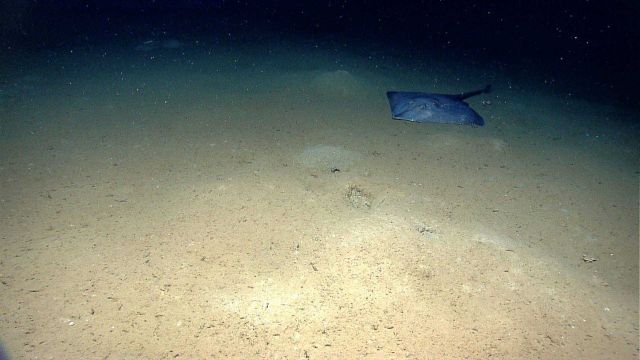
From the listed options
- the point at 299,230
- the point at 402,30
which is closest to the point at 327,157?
→ the point at 299,230

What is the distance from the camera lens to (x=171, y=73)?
8062 mm

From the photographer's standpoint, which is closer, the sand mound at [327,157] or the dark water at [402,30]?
the sand mound at [327,157]

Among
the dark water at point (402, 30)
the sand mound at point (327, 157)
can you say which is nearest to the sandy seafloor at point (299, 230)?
the sand mound at point (327, 157)

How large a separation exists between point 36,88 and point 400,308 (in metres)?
8.47

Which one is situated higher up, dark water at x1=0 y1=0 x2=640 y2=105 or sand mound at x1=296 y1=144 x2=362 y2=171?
dark water at x1=0 y1=0 x2=640 y2=105

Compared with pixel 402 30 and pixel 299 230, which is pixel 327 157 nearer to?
pixel 299 230

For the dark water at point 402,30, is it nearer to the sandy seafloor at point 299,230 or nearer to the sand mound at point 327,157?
the sandy seafloor at point 299,230

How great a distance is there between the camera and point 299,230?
11.6ft

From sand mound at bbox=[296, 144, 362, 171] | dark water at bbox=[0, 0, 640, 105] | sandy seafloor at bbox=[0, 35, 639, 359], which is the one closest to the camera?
sandy seafloor at bbox=[0, 35, 639, 359]

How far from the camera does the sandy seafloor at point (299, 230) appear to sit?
2529 millimetres

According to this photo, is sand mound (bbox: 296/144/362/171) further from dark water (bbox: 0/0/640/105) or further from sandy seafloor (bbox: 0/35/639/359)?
dark water (bbox: 0/0/640/105)

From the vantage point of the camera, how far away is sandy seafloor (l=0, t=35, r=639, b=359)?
2.53 metres

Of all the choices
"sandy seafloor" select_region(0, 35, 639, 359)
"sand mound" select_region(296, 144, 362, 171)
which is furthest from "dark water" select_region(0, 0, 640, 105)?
"sand mound" select_region(296, 144, 362, 171)

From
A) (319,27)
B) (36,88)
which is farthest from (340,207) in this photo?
(319,27)
